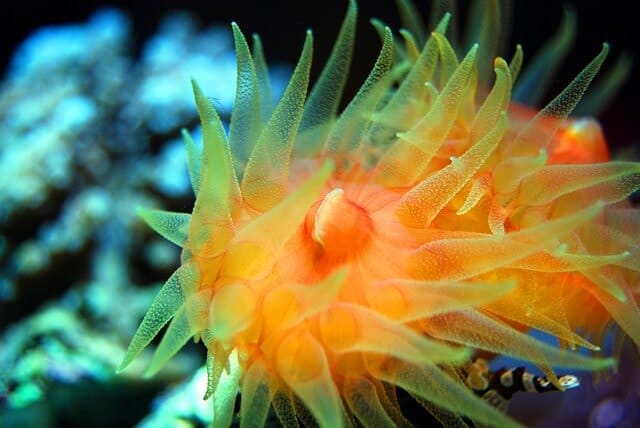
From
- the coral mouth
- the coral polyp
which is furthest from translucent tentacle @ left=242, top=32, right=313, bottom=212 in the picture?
the coral mouth

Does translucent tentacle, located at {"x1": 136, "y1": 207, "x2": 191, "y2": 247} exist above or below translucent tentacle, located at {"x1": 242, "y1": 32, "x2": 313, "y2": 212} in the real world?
below

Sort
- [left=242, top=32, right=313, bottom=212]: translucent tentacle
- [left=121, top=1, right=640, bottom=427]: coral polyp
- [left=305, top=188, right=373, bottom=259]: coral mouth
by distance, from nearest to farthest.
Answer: [left=121, top=1, right=640, bottom=427]: coral polyp, [left=305, top=188, right=373, bottom=259]: coral mouth, [left=242, top=32, right=313, bottom=212]: translucent tentacle

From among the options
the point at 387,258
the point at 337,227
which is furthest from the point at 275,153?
the point at 387,258

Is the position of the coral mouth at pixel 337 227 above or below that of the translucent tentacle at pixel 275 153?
below

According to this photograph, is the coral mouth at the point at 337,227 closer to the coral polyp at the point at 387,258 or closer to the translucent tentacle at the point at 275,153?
the coral polyp at the point at 387,258

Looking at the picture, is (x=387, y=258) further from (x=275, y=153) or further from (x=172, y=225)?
(x=172, y=225)

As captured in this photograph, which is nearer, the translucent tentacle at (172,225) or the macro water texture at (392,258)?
the macro water texture at (392,258)

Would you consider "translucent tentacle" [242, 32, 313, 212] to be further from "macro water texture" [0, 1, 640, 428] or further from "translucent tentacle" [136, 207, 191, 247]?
"translucent tentacle" [136, 207, 191, 247]

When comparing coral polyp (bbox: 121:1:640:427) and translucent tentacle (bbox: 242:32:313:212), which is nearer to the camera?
coral polyp (bbox: 121:1:640:427)

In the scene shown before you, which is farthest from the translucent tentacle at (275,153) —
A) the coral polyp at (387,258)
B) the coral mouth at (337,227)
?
the coral mouth at (337,227)

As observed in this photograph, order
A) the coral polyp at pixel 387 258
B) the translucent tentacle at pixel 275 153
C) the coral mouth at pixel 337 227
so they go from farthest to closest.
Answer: the translucent tentacle at pixel 275 153
the coral mouth at pixel 337 227
the coral polyp at pixel 387 258
